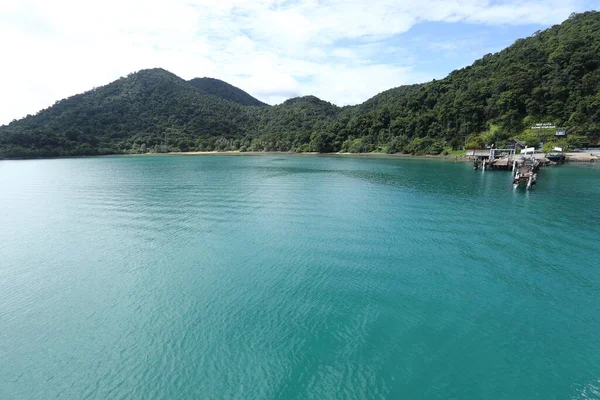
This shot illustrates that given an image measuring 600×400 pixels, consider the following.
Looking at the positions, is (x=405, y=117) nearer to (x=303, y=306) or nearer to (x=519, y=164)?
(x=519, y=164)

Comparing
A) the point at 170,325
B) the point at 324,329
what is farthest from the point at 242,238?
the point at 324,329

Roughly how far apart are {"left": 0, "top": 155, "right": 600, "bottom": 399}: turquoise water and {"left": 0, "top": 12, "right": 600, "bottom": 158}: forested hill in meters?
79.9

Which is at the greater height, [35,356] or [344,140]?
[344,140]

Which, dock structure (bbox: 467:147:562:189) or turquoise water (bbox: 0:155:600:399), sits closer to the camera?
turquoise water (bbox: 0:155:600:399)

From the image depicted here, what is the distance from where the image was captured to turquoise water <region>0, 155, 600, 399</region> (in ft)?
29.3

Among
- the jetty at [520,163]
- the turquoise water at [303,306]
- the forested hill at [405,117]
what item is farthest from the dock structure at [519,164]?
the forested hill at [405,117]

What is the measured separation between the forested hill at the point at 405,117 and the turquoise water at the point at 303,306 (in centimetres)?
7985

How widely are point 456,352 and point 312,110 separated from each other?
199 metres

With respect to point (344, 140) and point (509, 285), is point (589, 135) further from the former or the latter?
point (509, 285)

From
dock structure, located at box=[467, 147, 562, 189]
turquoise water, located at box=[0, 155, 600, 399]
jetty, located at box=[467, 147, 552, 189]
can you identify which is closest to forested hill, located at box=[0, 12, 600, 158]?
jetty, located at box=[467, 147, 552, 189]

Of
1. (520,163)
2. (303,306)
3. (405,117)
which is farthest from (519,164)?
(405,117)

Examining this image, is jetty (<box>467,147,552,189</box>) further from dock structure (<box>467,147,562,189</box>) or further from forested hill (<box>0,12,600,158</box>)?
forested hill (<box>0,12,600,158</box>)

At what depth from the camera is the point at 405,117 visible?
123938 mm

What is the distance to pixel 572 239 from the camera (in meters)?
19.6
